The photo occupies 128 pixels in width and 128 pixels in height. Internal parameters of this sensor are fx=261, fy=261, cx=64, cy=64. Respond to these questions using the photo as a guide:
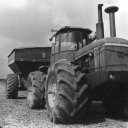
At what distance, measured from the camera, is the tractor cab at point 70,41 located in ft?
25.5

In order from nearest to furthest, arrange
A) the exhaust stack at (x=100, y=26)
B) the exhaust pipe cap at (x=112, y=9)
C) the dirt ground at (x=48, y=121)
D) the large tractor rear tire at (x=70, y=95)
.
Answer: the large tractor rear tire at (x=70, y=95) < the dirt ground at (x=48, y=121) < the exhaust pipe cap at (x=112, y=9) < the exhaust stack at (x=100, y=26)

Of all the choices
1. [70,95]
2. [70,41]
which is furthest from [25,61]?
[70,95]

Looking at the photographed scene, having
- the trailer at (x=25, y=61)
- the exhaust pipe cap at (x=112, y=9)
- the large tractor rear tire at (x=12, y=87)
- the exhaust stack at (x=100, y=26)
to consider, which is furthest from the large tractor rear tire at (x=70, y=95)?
the trailer at (x=25, y=61)

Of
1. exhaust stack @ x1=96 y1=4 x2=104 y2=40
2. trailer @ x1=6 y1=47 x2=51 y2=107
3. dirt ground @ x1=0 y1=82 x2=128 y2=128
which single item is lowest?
dirt ground @ x1=0 y1=82 x2=128 y2=128

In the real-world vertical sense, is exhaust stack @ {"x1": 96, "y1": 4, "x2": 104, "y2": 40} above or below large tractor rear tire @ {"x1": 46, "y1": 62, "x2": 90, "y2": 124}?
above

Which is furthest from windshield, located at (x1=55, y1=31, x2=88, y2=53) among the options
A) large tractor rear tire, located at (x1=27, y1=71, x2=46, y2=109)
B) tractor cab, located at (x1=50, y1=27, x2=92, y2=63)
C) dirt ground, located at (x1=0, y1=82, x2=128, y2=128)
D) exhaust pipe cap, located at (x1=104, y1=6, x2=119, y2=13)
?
dirt ground, located at (x1=0, y1=82, x2=128, y2=128)

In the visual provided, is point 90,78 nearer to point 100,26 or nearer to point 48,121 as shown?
point 48,121

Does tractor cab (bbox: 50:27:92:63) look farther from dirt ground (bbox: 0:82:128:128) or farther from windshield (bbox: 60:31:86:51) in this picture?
dirt ground (bbox: 0:82:128:128)

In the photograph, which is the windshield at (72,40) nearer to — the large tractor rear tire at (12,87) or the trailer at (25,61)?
the trailer at (25,61)

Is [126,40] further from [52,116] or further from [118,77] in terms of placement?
[52,116]

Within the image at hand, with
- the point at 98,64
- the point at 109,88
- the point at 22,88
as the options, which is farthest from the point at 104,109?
the point at 22,88

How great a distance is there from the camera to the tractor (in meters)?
6.01

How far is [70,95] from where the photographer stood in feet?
19.6

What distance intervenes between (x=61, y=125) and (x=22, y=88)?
7.58 metres
